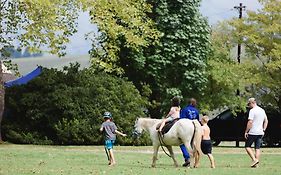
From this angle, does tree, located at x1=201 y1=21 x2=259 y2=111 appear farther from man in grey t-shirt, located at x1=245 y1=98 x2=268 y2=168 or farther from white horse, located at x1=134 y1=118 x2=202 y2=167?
white horse, located at x1=134 y1=118 x2=202 y2=167

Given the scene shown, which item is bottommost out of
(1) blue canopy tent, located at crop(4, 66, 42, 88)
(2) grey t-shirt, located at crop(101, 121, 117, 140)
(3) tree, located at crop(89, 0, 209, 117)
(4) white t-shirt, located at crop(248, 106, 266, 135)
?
(2) grey t-shirt, located at crop(101, 121, 117, 140)

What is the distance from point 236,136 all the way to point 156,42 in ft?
22.9

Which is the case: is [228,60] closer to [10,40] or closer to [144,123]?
[10,40]

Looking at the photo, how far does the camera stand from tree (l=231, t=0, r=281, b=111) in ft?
141

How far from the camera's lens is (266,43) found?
43.9m

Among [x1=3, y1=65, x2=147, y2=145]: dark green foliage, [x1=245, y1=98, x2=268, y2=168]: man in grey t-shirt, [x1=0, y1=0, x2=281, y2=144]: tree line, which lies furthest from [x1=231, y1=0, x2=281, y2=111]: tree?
[x1=245, y1=98, x2=268, y2=168]: man in grey t-shirt

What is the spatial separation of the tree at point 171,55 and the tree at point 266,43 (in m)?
3.74

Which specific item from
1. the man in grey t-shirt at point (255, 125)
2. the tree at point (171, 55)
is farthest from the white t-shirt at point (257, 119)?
the tree at point (171, 55)

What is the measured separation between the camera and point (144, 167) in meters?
20.9

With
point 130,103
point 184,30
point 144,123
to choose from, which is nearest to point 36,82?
point 130,103

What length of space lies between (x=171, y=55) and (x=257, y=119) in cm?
2060

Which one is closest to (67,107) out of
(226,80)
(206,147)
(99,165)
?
(226,80)

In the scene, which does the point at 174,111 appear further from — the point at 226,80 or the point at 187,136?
the point at 226,80

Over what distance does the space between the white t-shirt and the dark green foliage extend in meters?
13.9
